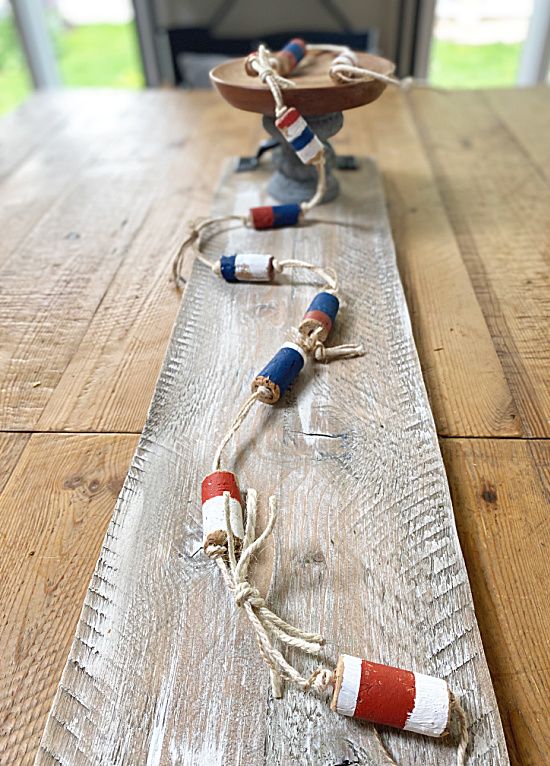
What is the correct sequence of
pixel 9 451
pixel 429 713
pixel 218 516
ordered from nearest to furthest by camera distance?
pixel 429 713, pixel 218 516, pixel 9 451

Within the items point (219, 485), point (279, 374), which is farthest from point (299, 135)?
point (219, 485)

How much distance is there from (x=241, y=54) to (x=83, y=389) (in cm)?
211

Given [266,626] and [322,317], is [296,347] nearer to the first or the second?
[322,317]

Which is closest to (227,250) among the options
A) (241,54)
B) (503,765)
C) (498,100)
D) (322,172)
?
(322,172)

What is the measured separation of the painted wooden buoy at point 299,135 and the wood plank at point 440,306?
19 centimetres

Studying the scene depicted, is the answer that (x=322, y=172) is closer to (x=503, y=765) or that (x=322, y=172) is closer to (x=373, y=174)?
(x=373, y=174)

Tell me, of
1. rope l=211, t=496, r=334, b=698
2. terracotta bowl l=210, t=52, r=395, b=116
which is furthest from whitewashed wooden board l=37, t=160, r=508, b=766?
terracotta bowl l=210, t=52, r=395, b=116

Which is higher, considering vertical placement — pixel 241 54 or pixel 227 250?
pixel 227 250

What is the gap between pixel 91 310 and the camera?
790 millimetres

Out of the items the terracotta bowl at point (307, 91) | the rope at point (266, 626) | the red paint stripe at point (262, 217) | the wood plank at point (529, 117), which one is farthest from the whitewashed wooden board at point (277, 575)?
the wood plank at point (529, 117)

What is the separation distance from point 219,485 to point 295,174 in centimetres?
63

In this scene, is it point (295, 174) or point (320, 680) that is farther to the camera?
point (295, 174)

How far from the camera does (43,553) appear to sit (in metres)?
0.50

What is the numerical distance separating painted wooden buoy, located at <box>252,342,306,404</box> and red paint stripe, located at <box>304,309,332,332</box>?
0.06 meters
